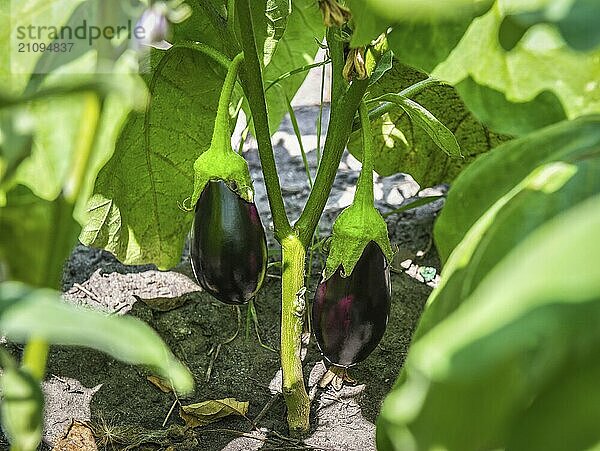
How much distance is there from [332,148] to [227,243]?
14cm

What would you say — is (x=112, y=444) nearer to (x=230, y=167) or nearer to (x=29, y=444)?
(x=230, y=167)

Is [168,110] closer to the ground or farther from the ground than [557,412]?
closer to the ground

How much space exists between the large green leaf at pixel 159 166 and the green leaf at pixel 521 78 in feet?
1.51

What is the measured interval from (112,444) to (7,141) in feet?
2.45

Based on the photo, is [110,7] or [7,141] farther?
[110,7]

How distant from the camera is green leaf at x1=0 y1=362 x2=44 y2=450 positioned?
35 centimetres

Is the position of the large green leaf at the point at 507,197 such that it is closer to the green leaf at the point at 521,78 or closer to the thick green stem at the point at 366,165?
the green leaf at the point at 521,78

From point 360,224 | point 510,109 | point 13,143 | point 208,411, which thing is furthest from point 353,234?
point 13,143

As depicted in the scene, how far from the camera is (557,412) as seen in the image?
32 centimetres

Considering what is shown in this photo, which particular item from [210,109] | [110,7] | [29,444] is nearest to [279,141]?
[210,109]

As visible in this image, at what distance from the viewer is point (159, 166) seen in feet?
3.33

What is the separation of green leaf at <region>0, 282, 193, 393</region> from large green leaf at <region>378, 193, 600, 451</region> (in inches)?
3.6

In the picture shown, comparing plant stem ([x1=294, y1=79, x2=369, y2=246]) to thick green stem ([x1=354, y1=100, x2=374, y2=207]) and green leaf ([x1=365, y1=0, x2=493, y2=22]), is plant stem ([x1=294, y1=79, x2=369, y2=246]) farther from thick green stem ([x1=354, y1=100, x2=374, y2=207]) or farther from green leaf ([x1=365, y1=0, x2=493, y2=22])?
green leaf ([x1=365, y1=0, x2=493, y2=22])

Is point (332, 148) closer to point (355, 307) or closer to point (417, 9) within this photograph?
point (355, 307)
